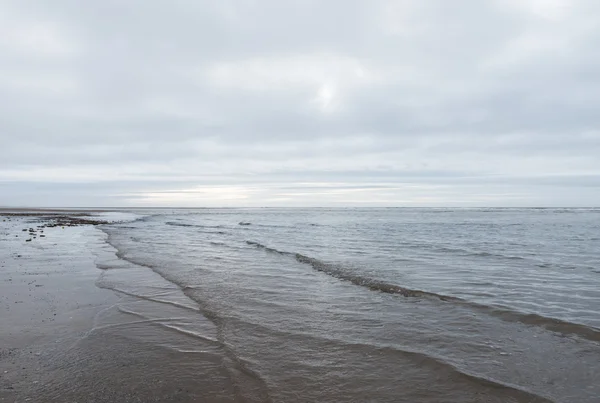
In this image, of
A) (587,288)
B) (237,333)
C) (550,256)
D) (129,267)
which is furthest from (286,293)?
(550,256)

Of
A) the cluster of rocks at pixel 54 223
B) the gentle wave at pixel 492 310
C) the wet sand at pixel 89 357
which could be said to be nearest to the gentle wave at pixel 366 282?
the gentle wave at pixel 492 310

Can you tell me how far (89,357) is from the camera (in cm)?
593

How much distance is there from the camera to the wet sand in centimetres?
484

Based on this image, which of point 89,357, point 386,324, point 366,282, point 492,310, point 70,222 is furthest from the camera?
point 70,222

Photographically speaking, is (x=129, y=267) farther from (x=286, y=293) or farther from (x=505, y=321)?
(x=505, y=321)

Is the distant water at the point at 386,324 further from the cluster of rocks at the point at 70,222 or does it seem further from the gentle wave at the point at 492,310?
A: the cluster of rocks at the point at 70,222

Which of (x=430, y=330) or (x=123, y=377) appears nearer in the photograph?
(x=123, y=377)

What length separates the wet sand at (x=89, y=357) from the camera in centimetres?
484

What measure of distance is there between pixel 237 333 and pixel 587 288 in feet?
33.5

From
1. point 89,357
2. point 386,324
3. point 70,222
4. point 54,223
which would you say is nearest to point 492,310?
point 386,324

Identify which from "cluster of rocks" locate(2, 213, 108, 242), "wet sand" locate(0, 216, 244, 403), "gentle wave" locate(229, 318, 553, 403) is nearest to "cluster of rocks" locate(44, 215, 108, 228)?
"cluster of rocks" locate(2, 213, 108, 242)

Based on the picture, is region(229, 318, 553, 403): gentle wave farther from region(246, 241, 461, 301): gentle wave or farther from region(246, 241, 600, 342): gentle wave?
region(246, 241, 461, 301): gentle wave

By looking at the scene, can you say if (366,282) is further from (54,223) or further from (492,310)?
(54,223)

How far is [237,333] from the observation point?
291 inches
